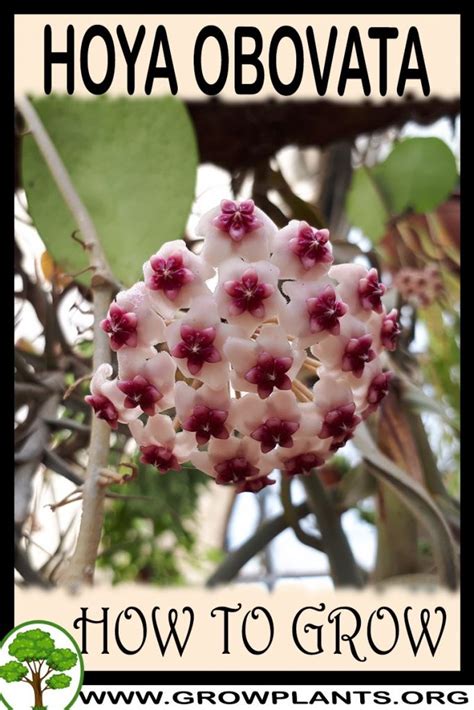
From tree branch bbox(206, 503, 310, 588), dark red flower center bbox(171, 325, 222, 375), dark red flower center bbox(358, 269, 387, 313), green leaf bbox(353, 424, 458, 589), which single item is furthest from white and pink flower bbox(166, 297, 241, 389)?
tree branch bbox(206, 503, 310, 588)

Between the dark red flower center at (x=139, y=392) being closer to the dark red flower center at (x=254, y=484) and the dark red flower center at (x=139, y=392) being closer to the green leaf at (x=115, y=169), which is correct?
the dark red flower center at (x=254, y=484)

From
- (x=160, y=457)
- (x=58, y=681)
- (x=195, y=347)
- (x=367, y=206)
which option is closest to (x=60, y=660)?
(x=58, y=681)

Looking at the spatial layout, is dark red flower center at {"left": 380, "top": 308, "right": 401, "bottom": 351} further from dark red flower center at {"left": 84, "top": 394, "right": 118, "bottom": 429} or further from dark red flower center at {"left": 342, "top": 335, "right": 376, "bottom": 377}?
dark red flower center at {"left": 84, "top": 394, "right": 118, "bottom": 429}

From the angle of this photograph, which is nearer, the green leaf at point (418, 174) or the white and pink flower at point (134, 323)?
the white and pink flower at point (134, 323)

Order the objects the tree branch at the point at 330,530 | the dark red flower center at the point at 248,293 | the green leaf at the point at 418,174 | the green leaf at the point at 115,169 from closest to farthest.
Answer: the dark red flower center at the point at 248,293 < the green leaf at the point at 115,169 < the tree branch at the point at 330,530 < the green leaf at the point at 418,174

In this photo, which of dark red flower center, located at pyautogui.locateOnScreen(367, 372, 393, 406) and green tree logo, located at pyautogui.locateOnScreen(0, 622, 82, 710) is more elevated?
dark red flower center, located at pyautogui.locateOnScreen(367, 372, 393, 406)

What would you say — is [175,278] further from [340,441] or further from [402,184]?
[402,184]

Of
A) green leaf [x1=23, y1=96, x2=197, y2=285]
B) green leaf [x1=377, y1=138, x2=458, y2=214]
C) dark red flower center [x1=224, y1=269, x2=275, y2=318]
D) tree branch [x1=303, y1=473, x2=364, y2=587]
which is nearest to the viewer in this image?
dark red flower center [x1=224, y1=269, x2=275, y2=318]

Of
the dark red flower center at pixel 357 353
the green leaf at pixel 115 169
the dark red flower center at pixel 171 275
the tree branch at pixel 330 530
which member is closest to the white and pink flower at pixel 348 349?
the dark red flower center at pixel 357 353
